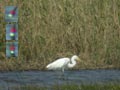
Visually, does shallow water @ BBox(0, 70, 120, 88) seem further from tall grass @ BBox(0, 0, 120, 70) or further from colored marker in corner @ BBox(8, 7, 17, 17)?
colored marker in corner @ BBox(8, 7, 17, 17)

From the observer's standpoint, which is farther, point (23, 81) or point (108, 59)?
point (108, 59)

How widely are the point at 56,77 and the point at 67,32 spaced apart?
2089mm

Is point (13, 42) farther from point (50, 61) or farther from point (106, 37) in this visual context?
point (106, 37)

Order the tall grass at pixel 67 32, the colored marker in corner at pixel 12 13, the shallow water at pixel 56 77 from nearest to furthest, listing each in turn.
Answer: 1. the shallow water at pixel 56 77
2. the tall grass at pixel 67 32
3. the colored marker in corner at pixel 12 13

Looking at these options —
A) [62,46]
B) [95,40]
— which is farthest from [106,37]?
[62,46]

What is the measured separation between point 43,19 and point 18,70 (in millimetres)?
2170

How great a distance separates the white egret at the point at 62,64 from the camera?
12.7m

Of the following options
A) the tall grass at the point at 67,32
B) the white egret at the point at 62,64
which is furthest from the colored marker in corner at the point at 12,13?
the white egret at the point at 62,64

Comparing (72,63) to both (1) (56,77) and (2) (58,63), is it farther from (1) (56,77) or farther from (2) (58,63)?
(1) (56,77)

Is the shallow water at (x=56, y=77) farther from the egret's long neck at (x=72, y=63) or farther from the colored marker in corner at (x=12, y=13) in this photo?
the colored marker in corner at (x=12, y=13)

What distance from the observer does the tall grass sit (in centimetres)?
1368

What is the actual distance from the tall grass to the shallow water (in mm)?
536

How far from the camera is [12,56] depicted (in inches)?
525

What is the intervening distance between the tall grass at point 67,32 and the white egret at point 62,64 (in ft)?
1.32
